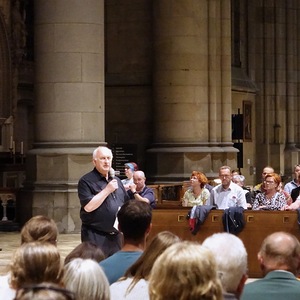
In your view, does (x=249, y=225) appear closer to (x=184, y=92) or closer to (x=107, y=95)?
(x=184, y=92)

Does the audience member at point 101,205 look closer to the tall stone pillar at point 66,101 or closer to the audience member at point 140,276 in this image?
the audience member at point 140,276

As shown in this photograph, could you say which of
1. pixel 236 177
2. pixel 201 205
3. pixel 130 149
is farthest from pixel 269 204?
pixel 130 149

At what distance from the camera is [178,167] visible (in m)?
26.5

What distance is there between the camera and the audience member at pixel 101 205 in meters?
10.7

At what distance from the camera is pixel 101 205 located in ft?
35.2

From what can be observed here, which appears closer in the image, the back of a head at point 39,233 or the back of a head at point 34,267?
the back of a head at point 34,267

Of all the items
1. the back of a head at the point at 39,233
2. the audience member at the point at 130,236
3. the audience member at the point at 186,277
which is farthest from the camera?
the audience member at the point at 130,236

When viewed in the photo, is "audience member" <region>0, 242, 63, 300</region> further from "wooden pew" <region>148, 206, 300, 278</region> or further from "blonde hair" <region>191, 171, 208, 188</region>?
"blonde hair" <region>191, 171, 208, 188</region>

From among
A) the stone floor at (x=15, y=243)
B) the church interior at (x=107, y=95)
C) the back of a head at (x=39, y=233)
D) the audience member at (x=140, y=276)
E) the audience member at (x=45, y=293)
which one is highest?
the church interior at (x=107, y=95)

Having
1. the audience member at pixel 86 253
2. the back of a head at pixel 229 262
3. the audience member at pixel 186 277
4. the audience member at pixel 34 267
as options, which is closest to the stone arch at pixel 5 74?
the audience member at pixel 86 253

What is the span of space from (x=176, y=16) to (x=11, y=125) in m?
5.30

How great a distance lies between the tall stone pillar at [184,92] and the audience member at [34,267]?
2108cm

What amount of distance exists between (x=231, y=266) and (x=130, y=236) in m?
1.98

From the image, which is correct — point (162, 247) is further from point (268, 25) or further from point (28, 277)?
point (268, 25)
